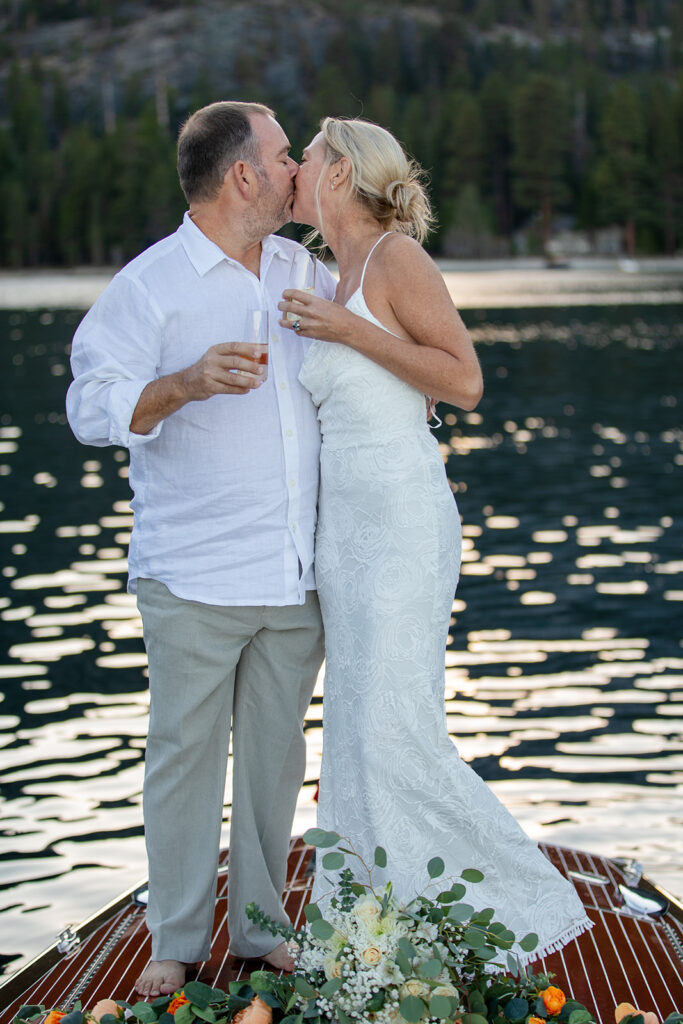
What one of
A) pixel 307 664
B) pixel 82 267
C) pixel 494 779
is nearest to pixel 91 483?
pixel 494 779

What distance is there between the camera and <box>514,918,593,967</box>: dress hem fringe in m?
3.43

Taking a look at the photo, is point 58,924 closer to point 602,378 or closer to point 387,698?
point 387,698

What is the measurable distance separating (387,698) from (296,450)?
665 mm

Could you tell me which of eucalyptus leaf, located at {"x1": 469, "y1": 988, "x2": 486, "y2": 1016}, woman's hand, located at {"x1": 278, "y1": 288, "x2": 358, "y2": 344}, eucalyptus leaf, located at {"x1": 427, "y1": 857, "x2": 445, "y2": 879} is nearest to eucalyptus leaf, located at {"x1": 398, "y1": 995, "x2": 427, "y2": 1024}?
eucalyptus leaf, located at {"x1": 469, "y1": 988, "x2": 486, "y2": 1016}

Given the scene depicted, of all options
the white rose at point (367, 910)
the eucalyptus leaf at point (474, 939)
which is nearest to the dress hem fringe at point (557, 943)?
the eucalyptus leaf at point (474, 939)

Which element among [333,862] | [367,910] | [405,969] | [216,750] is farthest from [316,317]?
[405,969]

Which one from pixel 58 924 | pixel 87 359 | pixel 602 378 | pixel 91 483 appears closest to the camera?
pixel 87 359

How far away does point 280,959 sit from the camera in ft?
11.5

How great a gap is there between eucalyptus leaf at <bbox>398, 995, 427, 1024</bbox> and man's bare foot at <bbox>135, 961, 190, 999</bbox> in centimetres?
100

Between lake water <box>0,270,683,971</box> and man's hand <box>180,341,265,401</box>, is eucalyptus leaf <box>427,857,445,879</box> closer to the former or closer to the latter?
man's hand <box>180,341,265,401</box>

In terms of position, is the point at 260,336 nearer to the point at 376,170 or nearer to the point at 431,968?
the point at 376,170

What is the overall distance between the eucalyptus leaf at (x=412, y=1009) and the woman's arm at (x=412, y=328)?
1405 mm

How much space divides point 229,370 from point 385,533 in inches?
26.2

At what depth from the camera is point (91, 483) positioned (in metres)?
13.5
